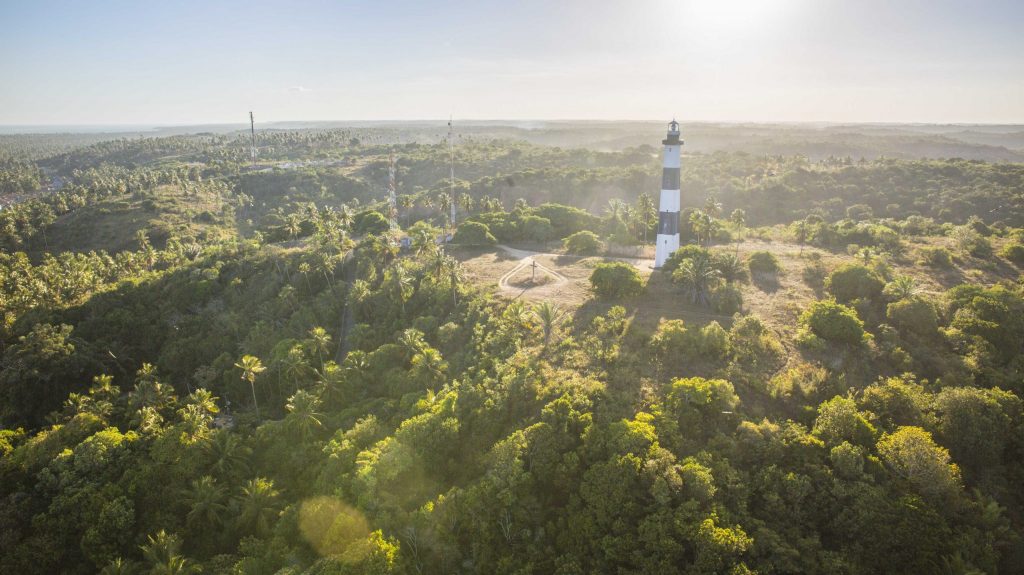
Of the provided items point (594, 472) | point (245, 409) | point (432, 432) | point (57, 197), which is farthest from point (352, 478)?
point (57, 197)

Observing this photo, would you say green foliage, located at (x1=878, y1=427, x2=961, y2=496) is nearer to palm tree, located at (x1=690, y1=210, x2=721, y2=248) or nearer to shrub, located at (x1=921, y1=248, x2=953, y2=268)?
shrub, located at (x1=921, y1=248, x2=953, y2=268)

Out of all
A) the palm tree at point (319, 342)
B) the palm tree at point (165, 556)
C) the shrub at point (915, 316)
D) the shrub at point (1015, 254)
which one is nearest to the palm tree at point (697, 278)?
the shrub at point (915, 316)

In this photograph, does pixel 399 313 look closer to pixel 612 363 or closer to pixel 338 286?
pixel 338 286

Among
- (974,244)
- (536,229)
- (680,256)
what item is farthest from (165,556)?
(974,244)

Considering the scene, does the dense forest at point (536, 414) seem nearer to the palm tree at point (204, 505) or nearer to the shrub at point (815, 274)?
the palm tree at point (204, 505)

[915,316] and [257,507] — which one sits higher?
[915,316]

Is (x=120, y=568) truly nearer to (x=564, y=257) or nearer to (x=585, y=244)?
(x=564, y=257)
